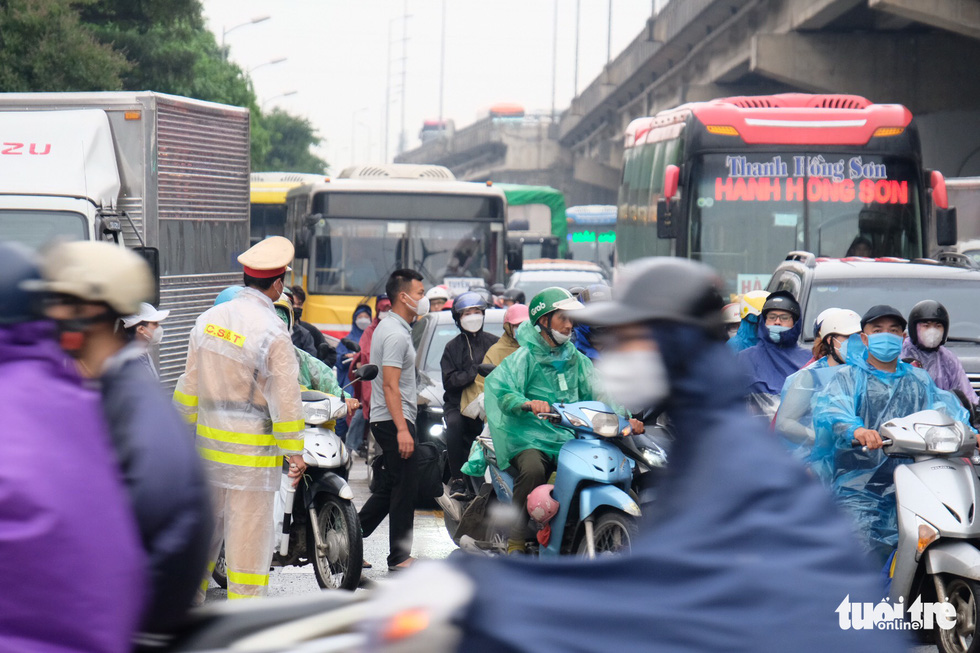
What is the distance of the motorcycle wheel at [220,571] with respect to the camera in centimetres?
837

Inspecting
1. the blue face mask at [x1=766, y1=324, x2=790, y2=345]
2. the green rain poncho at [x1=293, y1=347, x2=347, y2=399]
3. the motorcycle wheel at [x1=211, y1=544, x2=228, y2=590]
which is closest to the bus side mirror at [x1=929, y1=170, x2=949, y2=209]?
the blue face mask at [x1=766, y1=324, x2=790, y2=345]

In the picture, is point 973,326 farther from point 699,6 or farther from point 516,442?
point 699,6

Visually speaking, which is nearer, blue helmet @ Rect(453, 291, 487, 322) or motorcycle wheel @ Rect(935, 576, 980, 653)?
motorcycle wheel @ Rect(935, 576, 980, 653)

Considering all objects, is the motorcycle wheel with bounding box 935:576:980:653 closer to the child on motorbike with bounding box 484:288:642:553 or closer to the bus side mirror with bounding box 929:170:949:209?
the child on motorbike with bounding box 484:288:642:553

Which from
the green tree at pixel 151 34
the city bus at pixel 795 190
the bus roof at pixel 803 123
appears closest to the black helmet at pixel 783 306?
the city bus at pixel 795 190

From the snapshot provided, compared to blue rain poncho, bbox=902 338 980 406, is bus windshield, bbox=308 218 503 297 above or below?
above

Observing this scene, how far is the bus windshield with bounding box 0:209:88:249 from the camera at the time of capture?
10359mm

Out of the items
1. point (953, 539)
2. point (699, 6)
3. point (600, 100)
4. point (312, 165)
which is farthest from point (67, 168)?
point (312, 165)


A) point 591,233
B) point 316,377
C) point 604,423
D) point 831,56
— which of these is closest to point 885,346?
point 604,423

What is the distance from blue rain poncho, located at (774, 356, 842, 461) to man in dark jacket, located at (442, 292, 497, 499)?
12.4ft

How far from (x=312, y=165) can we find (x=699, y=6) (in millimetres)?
52237

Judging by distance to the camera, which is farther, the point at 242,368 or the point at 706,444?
the point at 242,368

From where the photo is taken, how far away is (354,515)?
26.9 feet

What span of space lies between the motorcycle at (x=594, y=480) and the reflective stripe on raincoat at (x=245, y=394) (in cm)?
156
